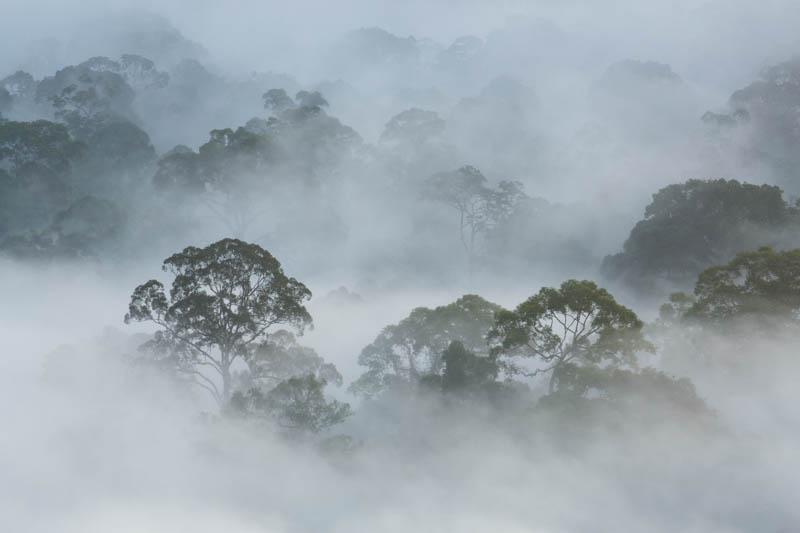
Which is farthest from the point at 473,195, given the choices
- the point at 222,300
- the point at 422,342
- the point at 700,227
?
the point at 222,300

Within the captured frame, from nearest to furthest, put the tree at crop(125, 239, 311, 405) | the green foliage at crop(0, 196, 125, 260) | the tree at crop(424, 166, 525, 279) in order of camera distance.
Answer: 1. the tree at crop(125, 239, 311, 405)
2. the green foliage at crop(0, 196, 125, 260)
3. the tree at crop(424, 166, 525, 279)

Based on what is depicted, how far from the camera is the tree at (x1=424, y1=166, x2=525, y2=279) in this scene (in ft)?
208

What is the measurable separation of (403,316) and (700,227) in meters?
20.6

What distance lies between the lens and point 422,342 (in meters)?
32.1

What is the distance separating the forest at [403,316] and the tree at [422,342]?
129mm

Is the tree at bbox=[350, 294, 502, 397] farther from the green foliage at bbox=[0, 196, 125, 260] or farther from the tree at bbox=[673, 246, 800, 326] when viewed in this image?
the green foliage at bbox=[0, 196, 125, 260]

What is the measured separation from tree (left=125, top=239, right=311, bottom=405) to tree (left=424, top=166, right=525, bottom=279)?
34864 millimetres

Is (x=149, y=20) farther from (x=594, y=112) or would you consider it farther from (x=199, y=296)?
(x=199, y=296)

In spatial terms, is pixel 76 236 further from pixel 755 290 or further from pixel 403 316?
pixel 755 290

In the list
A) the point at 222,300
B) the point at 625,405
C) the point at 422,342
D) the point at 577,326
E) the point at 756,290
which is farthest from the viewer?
the point at 422,342

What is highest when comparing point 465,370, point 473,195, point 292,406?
point 473,195

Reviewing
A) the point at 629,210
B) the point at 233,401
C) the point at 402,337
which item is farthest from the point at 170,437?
the point at 629,210

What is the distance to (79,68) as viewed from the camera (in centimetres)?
8988

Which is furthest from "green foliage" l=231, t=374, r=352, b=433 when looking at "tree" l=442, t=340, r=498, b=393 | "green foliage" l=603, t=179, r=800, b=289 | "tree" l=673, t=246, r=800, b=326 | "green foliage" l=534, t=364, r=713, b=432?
"green foliage" l=603, t=179, r=800, b=289
